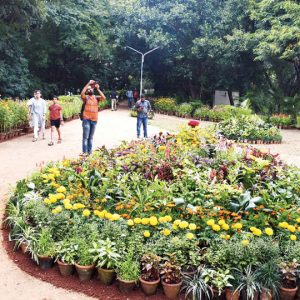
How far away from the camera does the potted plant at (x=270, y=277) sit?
3967 mm

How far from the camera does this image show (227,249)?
4117 millimetres

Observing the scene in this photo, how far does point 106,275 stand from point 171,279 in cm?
70

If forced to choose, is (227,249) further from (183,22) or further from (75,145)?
(183,22)

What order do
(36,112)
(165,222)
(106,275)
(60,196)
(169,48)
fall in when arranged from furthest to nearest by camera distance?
(169,48), (36,112), (60,196), (165,222), (106,275)

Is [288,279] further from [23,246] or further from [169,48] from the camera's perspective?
[169,48]

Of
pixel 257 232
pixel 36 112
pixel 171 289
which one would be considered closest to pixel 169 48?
pixel 36 112

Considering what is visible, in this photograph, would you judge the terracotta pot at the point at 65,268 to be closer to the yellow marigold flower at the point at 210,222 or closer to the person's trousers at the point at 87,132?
the yellow marigold flower at the point at 210,222

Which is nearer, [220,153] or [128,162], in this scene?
[128,162]

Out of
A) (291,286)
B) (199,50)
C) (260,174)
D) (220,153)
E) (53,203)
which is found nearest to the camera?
(291,286)

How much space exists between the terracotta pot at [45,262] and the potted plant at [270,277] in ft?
7.54

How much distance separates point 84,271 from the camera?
4.26 m

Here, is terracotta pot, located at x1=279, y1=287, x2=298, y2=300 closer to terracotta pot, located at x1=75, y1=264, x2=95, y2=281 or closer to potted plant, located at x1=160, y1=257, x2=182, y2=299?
potted plant, located at x1=160, y1=257, x2=182, y2=299

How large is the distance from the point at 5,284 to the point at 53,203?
1.26m

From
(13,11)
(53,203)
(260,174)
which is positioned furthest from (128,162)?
(13,11)
